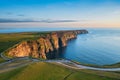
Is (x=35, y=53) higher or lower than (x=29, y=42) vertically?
lower

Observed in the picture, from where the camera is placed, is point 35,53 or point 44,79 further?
point 35,53

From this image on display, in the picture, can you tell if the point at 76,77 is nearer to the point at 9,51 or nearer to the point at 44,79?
the point at 44,79

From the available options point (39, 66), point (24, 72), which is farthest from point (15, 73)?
point (39, 66)

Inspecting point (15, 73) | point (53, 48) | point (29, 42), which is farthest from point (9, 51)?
point (53, 48)

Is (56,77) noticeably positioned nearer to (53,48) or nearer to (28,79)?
(28,79)

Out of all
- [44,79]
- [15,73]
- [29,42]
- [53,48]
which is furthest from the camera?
[53,48]

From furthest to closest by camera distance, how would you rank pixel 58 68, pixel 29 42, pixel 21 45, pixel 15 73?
pixel 29 42 → pixel 21 45 → pixel 58 68 → pixel 15 73
